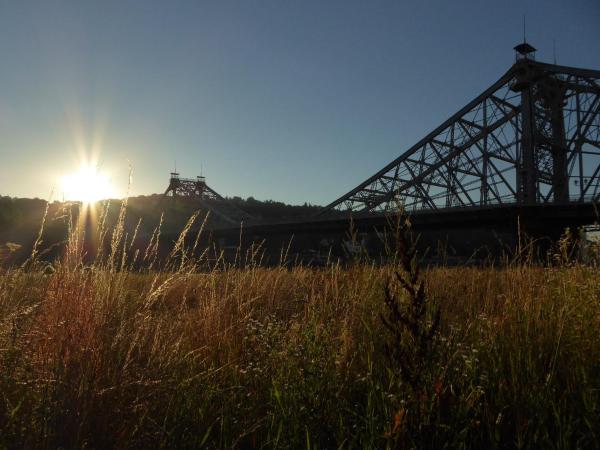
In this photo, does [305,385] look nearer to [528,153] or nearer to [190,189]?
[528,153]

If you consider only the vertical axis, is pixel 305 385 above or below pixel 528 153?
below

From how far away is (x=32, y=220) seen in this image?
55625 mm

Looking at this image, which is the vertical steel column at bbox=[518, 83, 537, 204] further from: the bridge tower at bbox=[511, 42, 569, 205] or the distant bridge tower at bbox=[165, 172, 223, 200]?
the distant bridge tower at bbox=[165, 172, 223, 200]

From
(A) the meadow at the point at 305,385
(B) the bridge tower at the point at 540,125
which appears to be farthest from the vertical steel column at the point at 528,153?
(A) the meadow at the point at 305,385

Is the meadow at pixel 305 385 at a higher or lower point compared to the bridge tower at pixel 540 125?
lower

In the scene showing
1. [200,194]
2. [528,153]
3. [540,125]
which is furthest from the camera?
[200,194]

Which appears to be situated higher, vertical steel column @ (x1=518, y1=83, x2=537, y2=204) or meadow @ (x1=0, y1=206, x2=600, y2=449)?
vertical steel column @ (x1=518, y1=83, x2=537, y2=204)

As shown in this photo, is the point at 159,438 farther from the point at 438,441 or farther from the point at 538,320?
the point at 538,320

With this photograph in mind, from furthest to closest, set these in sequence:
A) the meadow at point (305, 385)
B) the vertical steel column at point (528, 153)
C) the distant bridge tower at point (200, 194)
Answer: the distant bridge tower at point (200, 194)
the vertical steel column at point (528, 153)
the meadow at point (305, 385)

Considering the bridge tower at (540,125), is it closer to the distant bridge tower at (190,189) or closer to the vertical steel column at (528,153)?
the vertical steel column at (528,153)

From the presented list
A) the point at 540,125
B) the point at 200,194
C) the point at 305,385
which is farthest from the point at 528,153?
the point at 200,194

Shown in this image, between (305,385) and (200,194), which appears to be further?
(200,194)

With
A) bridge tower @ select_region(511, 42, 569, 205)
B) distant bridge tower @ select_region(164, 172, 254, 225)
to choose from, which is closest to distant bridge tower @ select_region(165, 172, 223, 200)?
distant bridge tower @ select_region(164, 172, 254, 225)

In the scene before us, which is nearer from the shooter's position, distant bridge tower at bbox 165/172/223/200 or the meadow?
the meadow
